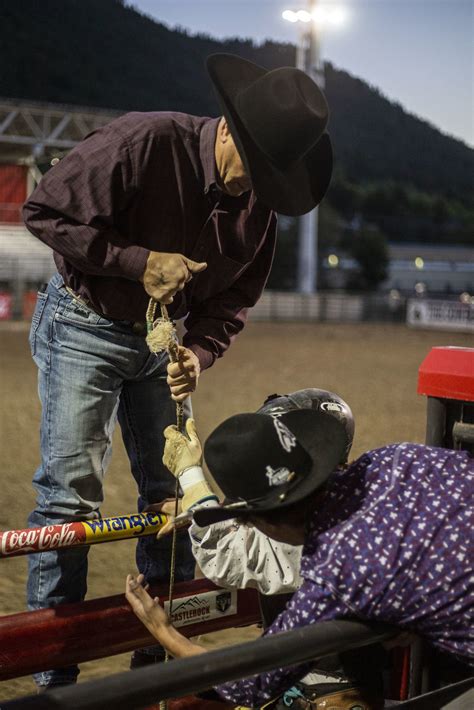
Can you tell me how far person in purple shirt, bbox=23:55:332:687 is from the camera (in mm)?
2232

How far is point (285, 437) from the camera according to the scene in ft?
5.86

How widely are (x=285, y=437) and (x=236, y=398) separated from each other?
804 cm

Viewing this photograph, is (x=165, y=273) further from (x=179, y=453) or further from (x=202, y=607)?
(x=202, y=607)

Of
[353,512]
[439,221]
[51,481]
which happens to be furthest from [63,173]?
[439,221]

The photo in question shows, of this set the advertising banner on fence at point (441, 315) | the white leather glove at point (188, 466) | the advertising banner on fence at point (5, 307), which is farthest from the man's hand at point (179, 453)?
the advertising banner on fence at point (441, 315)

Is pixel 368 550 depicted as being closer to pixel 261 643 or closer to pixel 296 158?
pixel 261 643

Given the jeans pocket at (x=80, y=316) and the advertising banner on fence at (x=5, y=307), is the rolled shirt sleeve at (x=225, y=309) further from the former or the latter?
the advertising banner on fence at (x=5, y=307)

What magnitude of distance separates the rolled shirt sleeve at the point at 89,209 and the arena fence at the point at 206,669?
→ 3.49 feet

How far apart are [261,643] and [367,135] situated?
197325 millimetres

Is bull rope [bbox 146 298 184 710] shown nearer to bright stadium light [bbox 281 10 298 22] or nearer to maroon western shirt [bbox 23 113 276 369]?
maroon western shirt [bbox 23 113 276 369]

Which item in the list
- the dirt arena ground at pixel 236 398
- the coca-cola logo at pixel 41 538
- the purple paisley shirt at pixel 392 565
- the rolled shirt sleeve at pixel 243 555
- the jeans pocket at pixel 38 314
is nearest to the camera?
the purple paisley shirt at pixel 392 565

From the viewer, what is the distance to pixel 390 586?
5.46 feet

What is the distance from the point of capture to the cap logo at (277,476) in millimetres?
1743

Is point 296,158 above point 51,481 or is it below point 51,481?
above
